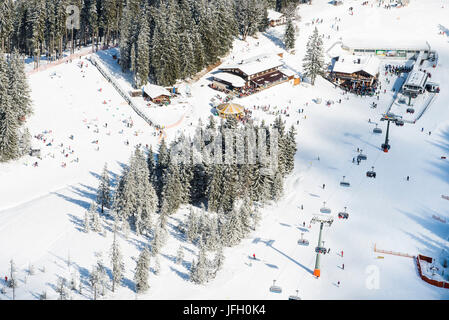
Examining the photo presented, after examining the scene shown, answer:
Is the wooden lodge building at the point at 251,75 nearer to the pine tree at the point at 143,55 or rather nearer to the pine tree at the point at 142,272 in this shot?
the pine tree at the point at 143,55

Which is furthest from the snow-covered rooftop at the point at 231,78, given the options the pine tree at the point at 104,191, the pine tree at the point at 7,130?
the pine tree at the point at 104,191

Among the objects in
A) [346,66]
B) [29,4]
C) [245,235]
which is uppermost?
[29,4]

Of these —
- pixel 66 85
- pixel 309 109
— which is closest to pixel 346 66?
pixel 309 109

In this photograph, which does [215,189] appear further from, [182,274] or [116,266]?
[116,266]

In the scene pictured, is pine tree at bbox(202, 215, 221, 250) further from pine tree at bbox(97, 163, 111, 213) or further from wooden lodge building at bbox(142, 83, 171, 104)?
wooden lodge building at bbox(142, 83, 171, 104)

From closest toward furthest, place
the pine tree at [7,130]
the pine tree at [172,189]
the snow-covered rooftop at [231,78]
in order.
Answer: the pine tree at [172,189] < the pine tree at [7,130] < the snow-covered rooftop at [231,78]

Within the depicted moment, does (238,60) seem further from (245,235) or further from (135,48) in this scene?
(245,235)
